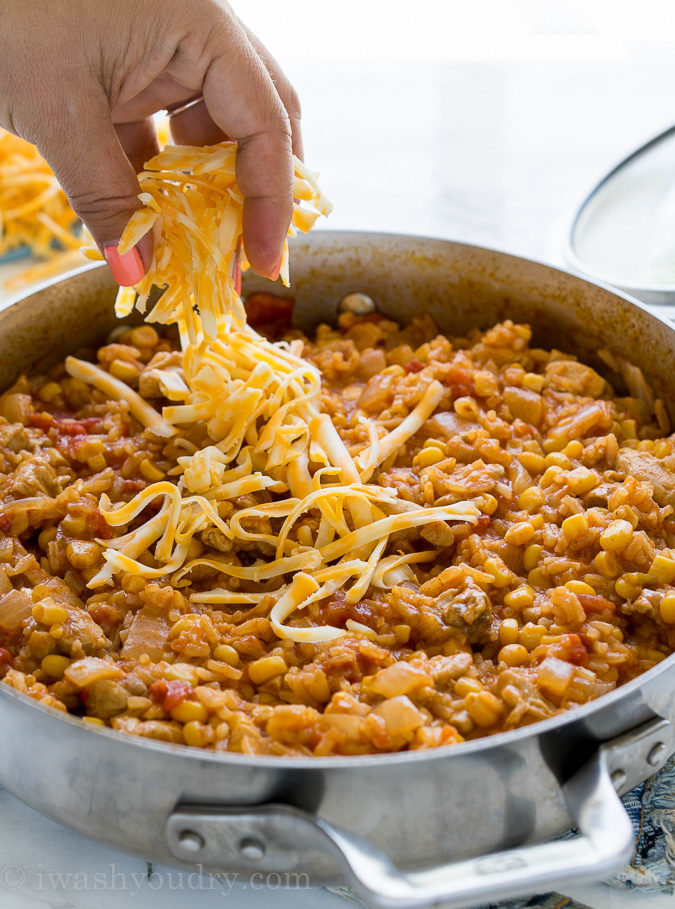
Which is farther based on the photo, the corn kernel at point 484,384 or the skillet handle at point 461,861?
the corn kernel at point 484,384

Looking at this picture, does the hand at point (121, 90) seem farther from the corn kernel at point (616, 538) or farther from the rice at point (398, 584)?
the corn kernel at point (616, 538)

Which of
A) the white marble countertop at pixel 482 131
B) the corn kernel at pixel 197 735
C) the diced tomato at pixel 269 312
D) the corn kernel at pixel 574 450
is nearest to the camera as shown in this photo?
the corn kernel at pixel 197 735

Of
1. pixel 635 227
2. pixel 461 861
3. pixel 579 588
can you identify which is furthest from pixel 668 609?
pixel 635 227

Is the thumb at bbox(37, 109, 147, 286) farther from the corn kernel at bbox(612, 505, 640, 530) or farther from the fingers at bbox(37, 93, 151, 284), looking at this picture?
the corn kernel at bbox(612, 505, 640, 530)

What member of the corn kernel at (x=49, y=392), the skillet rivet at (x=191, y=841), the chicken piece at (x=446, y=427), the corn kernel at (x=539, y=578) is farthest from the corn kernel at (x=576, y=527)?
the corn kernel at (x=49, y=392)

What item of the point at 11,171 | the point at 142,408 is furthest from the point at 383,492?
the point at 11,171

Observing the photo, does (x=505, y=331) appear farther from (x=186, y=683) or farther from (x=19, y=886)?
(x=19, y=886)
